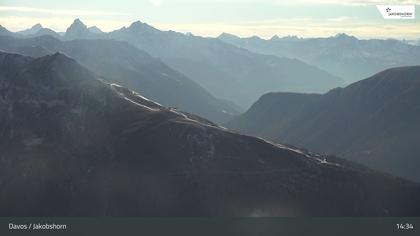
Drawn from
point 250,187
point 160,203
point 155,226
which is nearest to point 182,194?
point 160,203

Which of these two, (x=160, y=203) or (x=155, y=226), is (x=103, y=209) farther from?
(x=155, y=226)

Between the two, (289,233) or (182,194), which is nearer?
(289,233)

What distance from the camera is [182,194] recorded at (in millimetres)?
195625

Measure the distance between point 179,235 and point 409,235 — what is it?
26.3 metres

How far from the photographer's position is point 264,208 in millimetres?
190750

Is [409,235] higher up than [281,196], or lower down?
higher up

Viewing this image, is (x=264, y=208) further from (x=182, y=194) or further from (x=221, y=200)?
(x=182, y=194)

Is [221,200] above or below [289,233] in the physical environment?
below

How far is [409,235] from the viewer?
203 ft

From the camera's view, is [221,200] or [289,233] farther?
[221,200]

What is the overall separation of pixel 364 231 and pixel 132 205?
468ft

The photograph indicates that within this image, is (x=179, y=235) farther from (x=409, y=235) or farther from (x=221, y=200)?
(x=221, y=200)

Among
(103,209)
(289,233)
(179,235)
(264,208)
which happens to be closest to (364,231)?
(289,233)

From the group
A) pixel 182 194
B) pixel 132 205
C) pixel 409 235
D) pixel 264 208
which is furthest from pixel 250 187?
pixel 409 235
